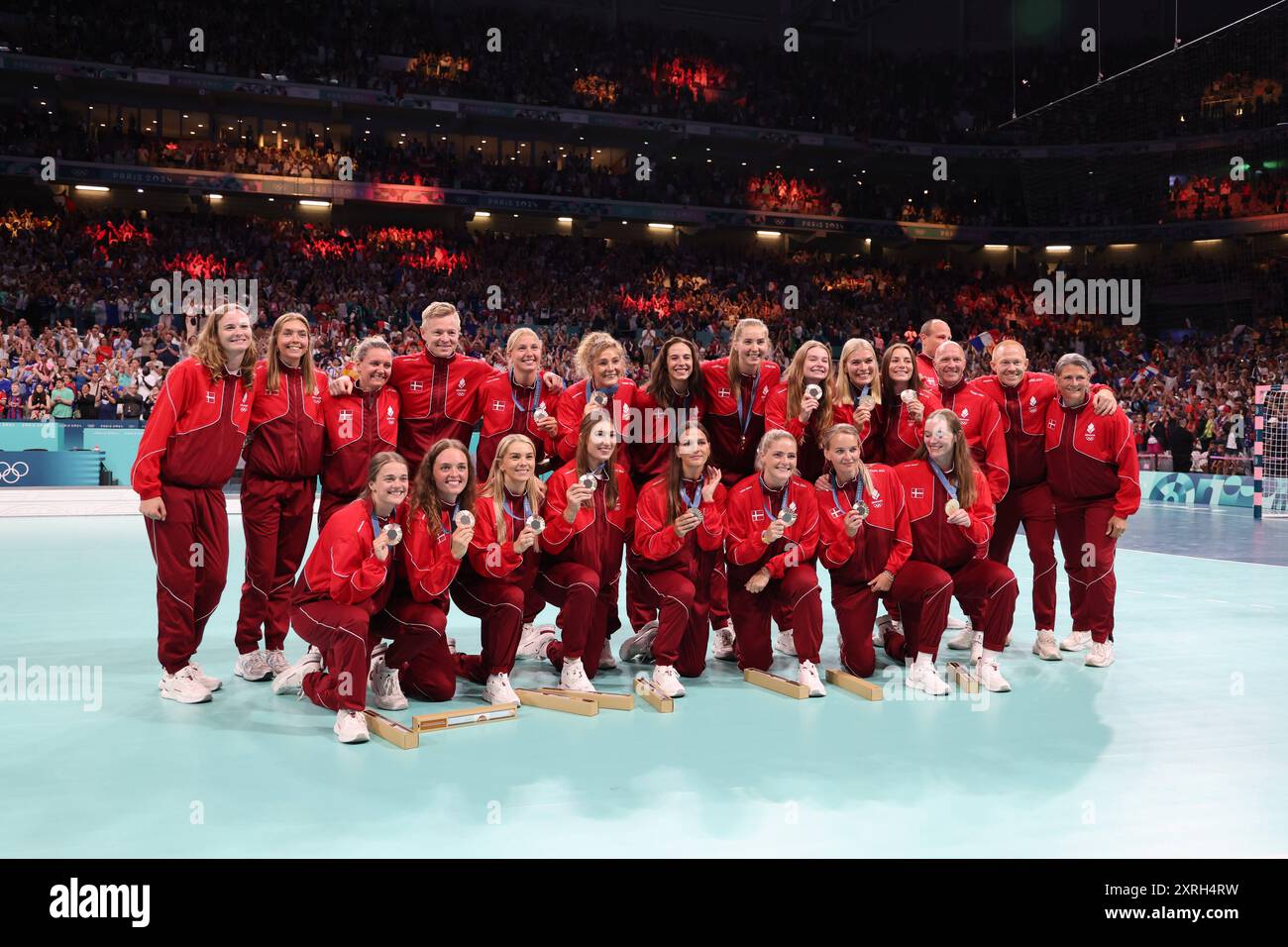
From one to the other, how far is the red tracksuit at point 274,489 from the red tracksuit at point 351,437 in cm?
7

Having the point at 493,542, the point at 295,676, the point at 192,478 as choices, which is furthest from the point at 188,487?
the point at 493,542

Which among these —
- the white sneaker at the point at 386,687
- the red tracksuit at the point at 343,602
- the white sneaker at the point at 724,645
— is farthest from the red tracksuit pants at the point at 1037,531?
the red tracksuit at the point at 343,602

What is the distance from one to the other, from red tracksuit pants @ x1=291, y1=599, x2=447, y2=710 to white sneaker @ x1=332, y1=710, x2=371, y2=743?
32mm

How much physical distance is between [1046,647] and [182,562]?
5.13 m

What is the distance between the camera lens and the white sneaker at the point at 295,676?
5507mm

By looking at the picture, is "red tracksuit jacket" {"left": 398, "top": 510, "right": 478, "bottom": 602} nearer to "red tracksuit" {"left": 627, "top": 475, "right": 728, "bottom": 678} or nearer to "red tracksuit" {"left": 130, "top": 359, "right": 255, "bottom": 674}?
"red tracksuit" {"left": 130, "top": 359, "right": 255, "bottom": 674}

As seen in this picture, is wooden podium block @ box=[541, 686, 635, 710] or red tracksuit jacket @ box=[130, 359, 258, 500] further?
red tracksuit jacket @ box=[130, 359, 258, 500]

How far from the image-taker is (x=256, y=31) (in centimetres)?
3133

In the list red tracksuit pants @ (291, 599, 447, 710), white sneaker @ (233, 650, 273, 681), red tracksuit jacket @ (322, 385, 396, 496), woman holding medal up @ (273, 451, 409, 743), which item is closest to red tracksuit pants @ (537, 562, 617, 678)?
red tracksuit pants @ (291, 599, 447, 710)

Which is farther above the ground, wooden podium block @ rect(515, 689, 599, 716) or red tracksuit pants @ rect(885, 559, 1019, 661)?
red tracksuit pants @ rect(885, 559, 1019, 661)

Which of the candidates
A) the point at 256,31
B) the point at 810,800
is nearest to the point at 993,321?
the point at 256,31

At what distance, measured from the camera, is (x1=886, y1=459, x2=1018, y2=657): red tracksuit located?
19.6ft

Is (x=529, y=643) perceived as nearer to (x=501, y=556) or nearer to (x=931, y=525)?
(x=501, y=556)

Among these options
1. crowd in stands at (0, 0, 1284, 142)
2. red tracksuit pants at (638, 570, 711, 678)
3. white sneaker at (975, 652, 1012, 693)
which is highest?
crowd in stands at (0, 0, 1284, 142)
